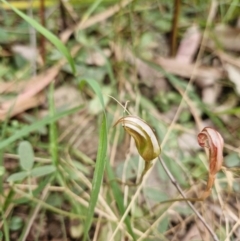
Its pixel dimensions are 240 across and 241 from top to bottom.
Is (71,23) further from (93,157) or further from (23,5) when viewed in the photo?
(93,157)

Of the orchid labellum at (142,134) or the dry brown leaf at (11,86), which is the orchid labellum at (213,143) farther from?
the dry brown leaf at (11,86)

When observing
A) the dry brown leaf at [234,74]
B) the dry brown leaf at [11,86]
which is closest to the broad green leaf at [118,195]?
the dry brown leaf at [11,86]

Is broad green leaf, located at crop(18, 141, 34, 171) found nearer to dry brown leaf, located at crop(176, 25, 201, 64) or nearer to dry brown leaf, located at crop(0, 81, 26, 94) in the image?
dry brown leaf, located at crop(0, 81, 26, 94)

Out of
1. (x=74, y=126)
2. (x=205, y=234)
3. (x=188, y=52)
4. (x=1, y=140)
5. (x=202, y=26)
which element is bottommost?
(x=205, y=234)

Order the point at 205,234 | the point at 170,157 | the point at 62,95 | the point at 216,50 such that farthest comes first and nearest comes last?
1. the point at 216,50
2. the point at 62,95
3. the point at 170,157
4. the point at 205,234

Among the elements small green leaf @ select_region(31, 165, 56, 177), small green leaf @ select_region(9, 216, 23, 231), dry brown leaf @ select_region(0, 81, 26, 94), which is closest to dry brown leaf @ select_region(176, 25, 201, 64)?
dry brown leaf @ select_region(0, 81, 26, 94)

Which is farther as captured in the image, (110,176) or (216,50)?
(216,50)

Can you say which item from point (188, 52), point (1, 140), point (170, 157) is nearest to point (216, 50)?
point (188, 52)
